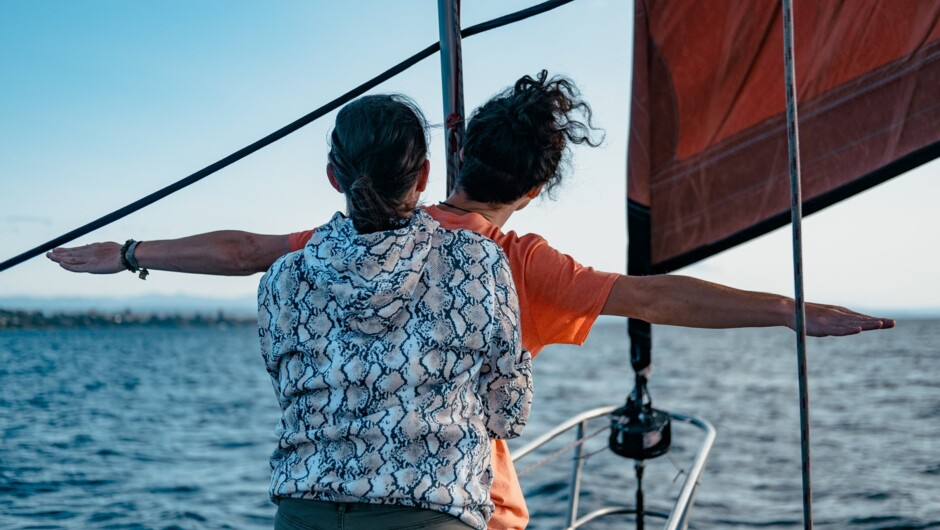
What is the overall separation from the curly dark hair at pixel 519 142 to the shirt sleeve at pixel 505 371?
10.2 inches

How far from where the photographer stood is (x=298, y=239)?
1682 mm

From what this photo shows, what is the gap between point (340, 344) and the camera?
50.4 inches

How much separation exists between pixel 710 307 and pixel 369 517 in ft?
2.19

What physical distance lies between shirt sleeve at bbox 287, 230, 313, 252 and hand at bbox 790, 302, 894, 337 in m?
0.92

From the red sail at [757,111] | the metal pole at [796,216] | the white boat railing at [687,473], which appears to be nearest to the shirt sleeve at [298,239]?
the white boat railing at [687,473]

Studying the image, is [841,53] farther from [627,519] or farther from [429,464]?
[627,519]

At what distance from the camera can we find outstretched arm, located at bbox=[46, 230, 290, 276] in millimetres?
1751

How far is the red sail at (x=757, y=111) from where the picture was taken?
2.56 metres

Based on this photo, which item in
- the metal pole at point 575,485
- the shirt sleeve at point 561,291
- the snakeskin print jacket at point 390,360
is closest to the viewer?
the snakeskin print jacket at point 390,360

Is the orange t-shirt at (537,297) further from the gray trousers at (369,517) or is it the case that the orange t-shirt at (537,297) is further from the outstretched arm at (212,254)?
the outstretched arm at (212,254)

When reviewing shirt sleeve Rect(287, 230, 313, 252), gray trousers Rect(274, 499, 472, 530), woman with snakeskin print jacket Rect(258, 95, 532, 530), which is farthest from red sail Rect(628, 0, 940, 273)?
gray trousers Rect(274, 499, 472, 530)

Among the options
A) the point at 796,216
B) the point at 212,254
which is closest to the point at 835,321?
the point at 796,216

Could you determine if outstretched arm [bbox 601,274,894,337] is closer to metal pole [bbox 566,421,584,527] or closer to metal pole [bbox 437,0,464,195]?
metal pole [bbox 437,0,464,195]

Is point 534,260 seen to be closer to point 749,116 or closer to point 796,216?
point 796,216
